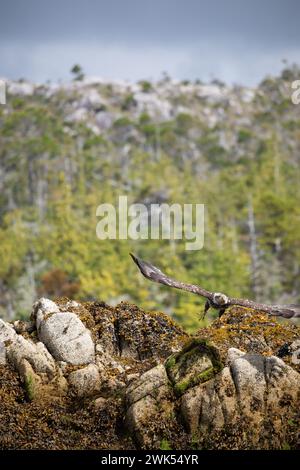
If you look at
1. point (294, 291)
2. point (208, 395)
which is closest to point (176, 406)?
point (208, 395)

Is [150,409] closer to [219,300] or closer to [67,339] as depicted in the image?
[67,339]

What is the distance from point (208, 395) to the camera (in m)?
17.1

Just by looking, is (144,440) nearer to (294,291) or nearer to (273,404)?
(273,404)

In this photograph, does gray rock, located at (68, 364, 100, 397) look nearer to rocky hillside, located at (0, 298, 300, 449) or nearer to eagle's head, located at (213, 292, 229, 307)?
rocky hillside, located at (0, 298, 300, 449)

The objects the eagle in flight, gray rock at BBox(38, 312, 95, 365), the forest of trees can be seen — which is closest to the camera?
the eagle in flight

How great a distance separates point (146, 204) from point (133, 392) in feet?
285

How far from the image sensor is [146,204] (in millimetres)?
103875

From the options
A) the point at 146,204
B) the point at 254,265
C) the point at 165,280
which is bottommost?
the point at 254,265

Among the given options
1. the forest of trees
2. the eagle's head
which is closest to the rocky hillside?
the eagle's head

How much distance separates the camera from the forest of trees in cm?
7575

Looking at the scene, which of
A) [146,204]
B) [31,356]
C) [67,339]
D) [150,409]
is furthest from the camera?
[146,204]

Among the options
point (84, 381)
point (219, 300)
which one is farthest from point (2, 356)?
point (219, 300)

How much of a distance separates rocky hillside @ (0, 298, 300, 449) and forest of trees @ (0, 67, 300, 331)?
3115 cm
